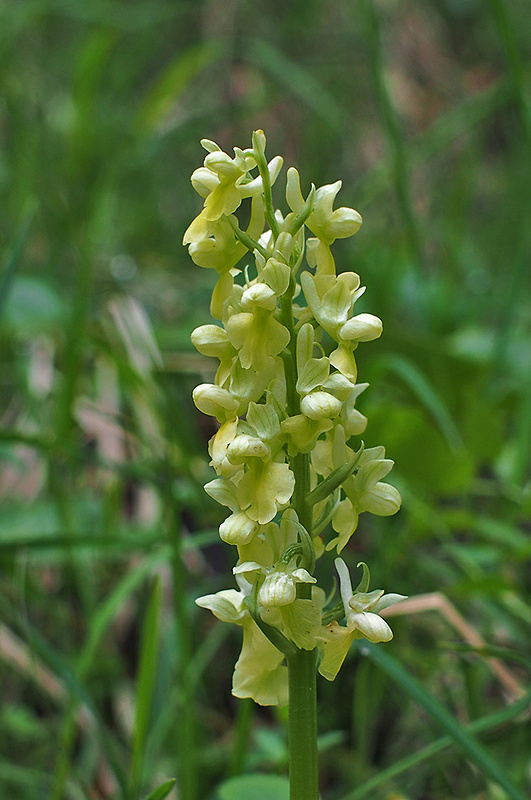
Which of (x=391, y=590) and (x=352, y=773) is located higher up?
(x=391, y=590)

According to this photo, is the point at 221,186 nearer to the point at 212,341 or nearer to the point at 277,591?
the point at 212,341

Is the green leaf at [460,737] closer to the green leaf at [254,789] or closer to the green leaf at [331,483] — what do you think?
the green leaf at [254,789]

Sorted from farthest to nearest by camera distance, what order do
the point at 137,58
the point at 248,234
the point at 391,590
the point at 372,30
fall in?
the point at 137,58
the point at 372,30
the point at 391,590
the point at 248,234

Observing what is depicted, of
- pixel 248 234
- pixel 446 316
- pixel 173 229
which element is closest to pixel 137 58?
pixel 173 229

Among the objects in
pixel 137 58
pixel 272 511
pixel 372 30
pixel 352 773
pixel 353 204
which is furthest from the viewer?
pixel 137 58

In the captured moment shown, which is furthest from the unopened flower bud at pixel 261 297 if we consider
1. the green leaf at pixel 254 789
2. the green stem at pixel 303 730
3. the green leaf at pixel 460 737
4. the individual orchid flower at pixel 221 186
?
the green leaf at pixel 254 789

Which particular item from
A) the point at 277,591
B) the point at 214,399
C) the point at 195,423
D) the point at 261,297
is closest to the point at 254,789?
the point at 277,591

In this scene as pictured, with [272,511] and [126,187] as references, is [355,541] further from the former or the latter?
[126,187]
